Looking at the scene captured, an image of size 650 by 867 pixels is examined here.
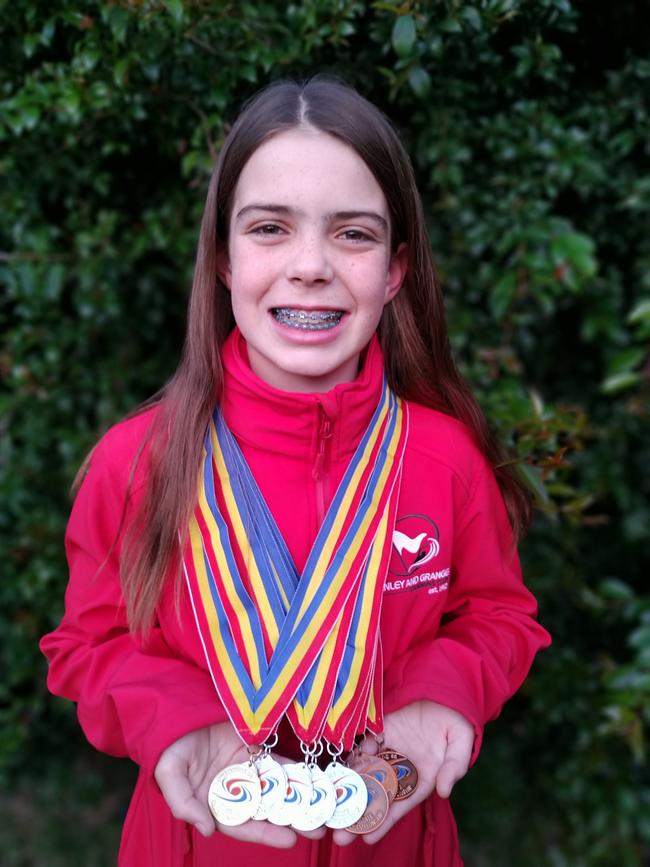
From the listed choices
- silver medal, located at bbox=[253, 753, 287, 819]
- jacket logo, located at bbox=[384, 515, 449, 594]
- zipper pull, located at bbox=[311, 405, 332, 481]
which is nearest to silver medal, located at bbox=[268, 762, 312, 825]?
silver medal, located at bbox=[253, 753, 287, 819]

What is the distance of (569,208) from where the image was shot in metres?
2.86

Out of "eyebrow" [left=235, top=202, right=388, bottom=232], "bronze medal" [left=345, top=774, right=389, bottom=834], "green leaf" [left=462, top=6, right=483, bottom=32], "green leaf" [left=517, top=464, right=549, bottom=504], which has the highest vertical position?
"green leaf" [left=462, top=6, right=483, bottom=32]

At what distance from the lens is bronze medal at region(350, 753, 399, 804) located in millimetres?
1656

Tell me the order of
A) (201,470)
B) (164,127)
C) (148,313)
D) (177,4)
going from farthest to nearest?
(148,313) < (164,127) < (177,4) < (201,470)

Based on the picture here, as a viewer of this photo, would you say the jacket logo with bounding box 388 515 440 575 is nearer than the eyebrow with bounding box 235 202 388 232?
No

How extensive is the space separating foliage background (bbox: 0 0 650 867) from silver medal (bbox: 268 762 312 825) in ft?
2.89

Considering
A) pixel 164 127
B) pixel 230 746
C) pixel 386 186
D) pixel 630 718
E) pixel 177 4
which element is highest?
pixel 177 4

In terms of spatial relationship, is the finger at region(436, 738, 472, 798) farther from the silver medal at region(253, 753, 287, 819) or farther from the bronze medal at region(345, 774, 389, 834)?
the silver medal at region(253, 753, 287, 819)

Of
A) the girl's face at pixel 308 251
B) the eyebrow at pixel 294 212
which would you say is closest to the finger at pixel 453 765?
the girl's face at pixel 308 251

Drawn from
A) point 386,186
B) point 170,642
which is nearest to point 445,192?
point 386,186

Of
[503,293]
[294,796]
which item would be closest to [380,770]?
[294,796]

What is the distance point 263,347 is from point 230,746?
770mm

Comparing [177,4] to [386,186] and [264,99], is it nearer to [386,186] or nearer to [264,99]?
[264,99]

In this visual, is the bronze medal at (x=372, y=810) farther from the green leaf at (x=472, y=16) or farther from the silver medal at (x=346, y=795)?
the green leaf at (x=472, y=16)
